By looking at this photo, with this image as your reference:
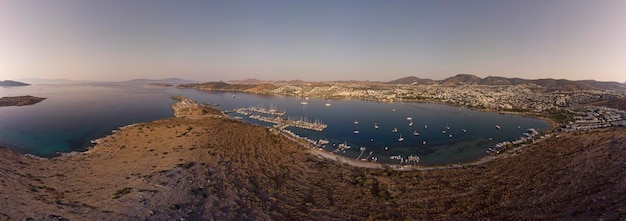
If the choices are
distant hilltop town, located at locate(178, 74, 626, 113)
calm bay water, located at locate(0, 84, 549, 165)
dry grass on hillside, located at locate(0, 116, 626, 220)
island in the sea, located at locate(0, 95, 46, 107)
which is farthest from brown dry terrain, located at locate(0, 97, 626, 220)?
island in the sea, located at locate(0, 95, 46, 107)

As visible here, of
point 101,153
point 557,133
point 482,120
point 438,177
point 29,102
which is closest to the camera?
point 438,177

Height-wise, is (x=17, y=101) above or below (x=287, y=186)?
above

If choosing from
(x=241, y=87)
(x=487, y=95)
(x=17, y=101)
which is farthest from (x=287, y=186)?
(x=241, y=87)

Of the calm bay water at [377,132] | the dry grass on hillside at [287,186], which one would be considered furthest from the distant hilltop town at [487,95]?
the dry grass on hillside at [287,186]

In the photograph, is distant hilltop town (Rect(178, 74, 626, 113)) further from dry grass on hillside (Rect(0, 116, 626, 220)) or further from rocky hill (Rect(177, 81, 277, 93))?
dry grass on hillside (Rect(0, 116, 626, 220))

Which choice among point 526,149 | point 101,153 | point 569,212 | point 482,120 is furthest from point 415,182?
point 482,120

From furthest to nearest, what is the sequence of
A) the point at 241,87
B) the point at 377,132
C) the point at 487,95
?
the point at 241,87 → the point at 487,95 → the point at 377,132

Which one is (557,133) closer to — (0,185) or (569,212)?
(569,212)

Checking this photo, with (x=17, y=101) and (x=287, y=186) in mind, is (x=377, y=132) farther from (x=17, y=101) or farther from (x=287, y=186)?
(x=17, y=101)
